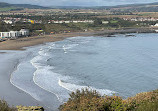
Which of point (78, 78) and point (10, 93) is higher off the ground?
point (10, 93)

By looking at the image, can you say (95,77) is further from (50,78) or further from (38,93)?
(38,93)

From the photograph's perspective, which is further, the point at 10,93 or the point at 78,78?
the point at 78,78

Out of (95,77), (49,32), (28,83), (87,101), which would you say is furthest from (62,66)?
(49,32)

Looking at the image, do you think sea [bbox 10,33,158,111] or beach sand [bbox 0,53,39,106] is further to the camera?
sea [bbox 10,33,158,111]

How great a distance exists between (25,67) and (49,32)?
72015mm

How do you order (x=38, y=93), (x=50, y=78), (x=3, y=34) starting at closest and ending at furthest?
(x=38, y=93)
(x=50, y=78)
(x=3, y=34)

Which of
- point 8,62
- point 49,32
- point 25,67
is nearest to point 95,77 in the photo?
point 25,67

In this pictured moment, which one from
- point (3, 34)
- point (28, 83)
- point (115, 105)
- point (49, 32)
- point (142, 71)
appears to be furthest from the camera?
point (49, 32)

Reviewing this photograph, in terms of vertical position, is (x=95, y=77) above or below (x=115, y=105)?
below

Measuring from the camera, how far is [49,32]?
109250 millimetres

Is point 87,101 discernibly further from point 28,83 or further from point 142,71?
point 142,71

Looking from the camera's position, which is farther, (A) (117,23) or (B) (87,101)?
(A) (117,23)

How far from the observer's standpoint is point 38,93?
2545 cm

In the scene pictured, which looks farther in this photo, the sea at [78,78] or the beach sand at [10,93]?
the sea at [78,78]
